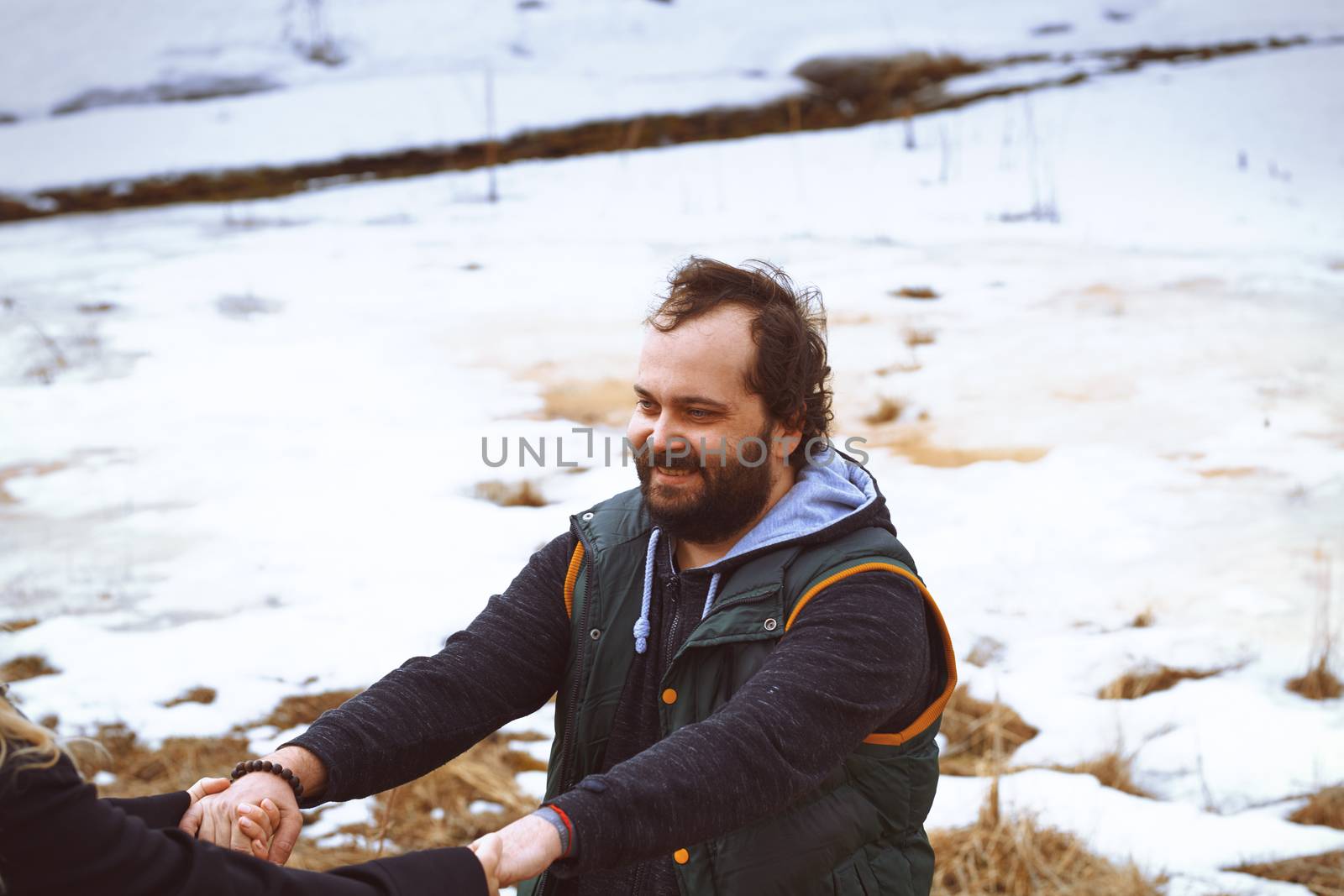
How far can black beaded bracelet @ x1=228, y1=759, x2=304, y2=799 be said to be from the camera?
2024mm

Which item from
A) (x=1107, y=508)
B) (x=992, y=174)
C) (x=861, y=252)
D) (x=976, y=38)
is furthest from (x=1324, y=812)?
(x=976, y=38)

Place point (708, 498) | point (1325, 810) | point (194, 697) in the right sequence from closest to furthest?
point (708, 498) → point (1325, 810) → point (194, 697)

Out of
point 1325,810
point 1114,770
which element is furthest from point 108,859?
point 1325,810

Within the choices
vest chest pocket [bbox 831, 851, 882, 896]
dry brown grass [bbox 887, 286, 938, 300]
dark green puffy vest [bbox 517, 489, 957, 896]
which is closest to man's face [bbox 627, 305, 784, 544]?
dark green puffy vest [bbox 517, 489, 957, 896]

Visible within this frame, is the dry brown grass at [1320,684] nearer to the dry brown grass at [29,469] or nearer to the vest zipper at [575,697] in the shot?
the vest zipper at [575,697]

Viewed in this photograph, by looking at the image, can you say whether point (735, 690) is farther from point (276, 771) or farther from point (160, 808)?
point (160, 808)

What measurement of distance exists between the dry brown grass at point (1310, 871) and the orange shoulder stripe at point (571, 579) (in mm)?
1956

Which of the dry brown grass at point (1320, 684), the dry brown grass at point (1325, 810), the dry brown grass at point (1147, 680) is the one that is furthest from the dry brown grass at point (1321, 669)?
the dry brown grass at point (1325, 810)

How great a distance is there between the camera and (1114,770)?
360cm

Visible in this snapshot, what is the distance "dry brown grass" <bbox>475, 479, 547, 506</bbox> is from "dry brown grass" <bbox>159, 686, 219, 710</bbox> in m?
1.53

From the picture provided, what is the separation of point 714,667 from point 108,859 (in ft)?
3.30

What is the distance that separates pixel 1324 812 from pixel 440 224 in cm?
685

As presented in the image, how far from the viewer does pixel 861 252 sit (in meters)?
7.90

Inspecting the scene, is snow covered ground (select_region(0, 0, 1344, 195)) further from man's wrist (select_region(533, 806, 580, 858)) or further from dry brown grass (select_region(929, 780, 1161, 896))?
man's wrist (select_region(533, 806, 580, 858))
